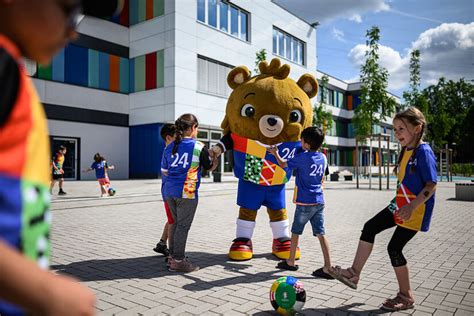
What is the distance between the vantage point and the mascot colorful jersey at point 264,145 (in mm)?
5539

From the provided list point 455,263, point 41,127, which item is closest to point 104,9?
point 41,127

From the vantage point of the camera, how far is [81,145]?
22969mm

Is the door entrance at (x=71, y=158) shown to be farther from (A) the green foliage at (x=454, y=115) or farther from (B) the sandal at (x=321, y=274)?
(A) the green foliage at (x=454, y=115)

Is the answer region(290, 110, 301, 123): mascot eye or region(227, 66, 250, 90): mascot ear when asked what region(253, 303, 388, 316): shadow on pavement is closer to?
region(290, 110, 301, 123): mascot eye

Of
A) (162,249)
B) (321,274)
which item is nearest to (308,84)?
(321,274)

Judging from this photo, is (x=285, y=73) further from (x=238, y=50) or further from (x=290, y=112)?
(x=238, y=50)

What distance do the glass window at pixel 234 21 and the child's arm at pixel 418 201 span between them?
993 inches

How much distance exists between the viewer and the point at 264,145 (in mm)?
5617

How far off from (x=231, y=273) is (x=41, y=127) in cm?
385

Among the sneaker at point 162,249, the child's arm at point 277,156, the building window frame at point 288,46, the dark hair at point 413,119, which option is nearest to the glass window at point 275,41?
the building window frame at point 288,46

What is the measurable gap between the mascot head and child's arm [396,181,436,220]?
2.49m

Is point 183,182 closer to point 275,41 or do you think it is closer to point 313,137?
point 313,137

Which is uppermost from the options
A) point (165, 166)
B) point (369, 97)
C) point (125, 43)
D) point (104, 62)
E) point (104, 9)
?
point (125, 43)

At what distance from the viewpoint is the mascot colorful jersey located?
5539 mm
